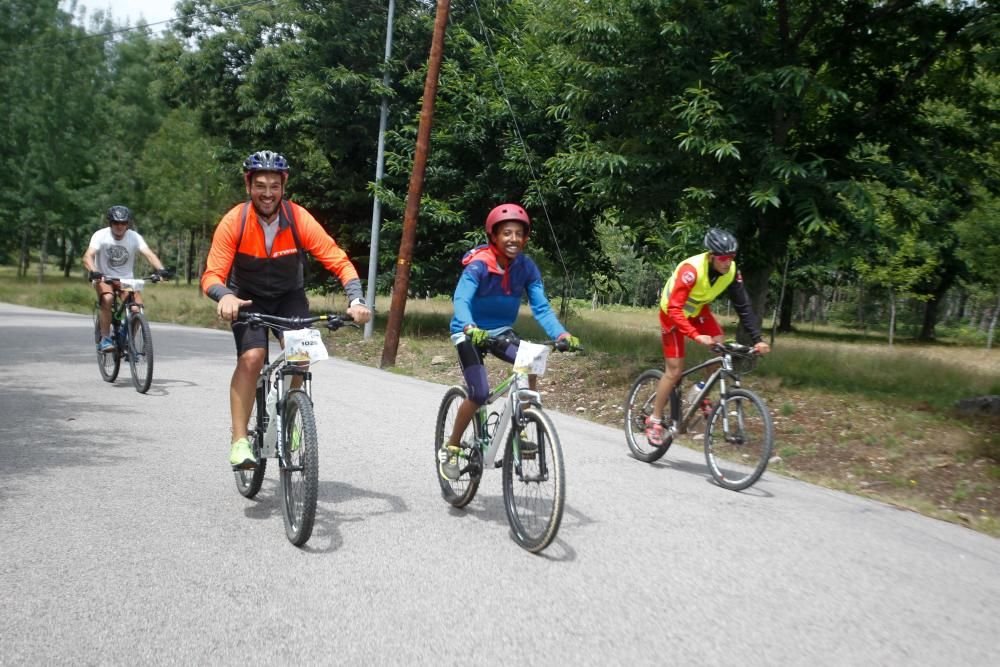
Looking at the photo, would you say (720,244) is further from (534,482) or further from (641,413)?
(534,482)

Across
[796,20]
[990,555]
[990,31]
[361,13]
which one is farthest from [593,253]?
[990,555]

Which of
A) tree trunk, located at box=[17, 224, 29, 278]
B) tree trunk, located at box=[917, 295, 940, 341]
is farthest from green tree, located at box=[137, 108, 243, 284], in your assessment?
tree trunk, located at box=[917, 295, 940, 341]

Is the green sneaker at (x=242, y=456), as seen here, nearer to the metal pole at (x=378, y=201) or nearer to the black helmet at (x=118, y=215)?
the black helmet at (x=118, y=215)

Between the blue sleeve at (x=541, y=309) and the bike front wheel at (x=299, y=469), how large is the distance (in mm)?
1464

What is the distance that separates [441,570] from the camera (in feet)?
13.2

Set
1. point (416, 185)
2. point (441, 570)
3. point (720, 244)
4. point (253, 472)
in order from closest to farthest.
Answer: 1. point (441, 570)
2. point (253, 472)
3. point (720, 244)
4. point (416, 185)

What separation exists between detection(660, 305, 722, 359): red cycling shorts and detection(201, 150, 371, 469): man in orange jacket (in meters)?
3.25

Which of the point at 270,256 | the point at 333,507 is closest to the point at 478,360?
the point at 333,507

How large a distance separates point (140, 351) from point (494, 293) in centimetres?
581

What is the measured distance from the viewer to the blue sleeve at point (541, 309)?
190 inches

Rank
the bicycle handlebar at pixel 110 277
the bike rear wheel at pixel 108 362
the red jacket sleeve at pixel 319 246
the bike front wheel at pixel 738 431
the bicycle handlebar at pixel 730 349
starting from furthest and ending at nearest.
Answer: the bike rear wheel at pixel 108 362 → the bicycle handlebar at pixel 110 277 → the bicycle handlebar at pixel 730 349 → the bike front wheel at pixel 738 431 → the red jacket sleeve at pixel 319 246

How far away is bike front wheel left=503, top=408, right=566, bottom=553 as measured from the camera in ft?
13.8

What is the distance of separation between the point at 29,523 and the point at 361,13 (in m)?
18.6

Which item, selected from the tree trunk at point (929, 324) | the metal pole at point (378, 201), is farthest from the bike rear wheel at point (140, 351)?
the tree trunk at point (929, 324)
